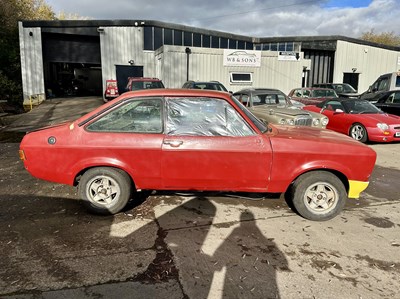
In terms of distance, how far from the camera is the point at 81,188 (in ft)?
14.1

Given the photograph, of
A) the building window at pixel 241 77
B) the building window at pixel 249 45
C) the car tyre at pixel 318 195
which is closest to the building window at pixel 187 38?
the building window at pixel 249 45

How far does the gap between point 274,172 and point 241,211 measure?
0.81 metres

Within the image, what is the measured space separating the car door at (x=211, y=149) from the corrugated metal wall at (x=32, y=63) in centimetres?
2199

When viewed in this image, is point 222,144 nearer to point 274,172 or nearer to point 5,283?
point 274,172

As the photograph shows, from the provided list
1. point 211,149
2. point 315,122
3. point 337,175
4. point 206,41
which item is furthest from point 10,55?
point 337,175

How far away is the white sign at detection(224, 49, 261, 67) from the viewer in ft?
65.2

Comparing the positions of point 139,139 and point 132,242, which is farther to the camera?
point 139,139

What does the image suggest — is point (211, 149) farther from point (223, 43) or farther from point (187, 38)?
point (223, 43)

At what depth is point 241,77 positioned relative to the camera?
Result: 68.3ft

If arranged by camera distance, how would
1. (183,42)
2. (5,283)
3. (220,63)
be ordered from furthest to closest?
1. (183,42)
2. (220,63)
3. (5,283)

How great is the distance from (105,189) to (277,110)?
613cm

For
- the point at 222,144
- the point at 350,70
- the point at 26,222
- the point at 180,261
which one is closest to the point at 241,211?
the point at 222,144

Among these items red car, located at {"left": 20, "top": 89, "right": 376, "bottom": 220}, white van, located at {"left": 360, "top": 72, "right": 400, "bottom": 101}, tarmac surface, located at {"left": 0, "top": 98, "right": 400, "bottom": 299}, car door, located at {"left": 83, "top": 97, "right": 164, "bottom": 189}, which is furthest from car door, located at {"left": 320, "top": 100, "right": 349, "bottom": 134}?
car door, located at {"left": 83, "top": 97, "right": 164, "bottom": 189}

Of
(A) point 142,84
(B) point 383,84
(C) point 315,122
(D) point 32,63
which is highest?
(D) point 32,63
